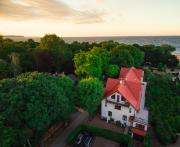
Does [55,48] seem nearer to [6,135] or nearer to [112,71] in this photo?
[112,71]

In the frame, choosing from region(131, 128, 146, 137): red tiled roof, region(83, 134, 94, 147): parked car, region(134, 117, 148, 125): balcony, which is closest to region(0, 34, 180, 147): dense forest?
region(134, 117, 148, 125): balcony

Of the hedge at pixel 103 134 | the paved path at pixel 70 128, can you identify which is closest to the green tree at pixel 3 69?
the paved path at pixel 70 128

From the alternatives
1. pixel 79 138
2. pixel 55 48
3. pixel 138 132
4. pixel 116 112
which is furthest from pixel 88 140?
pixel 55 48

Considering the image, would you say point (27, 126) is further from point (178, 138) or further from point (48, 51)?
point (48, 51)

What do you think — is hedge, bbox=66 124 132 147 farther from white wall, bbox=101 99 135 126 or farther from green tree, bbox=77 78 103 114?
white wall, bbox=101 99 135 126

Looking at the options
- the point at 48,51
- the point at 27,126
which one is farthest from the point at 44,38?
the point at 27,126

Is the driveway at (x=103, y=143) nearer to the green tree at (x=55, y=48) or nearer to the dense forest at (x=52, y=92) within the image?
the dense forest at (x=52, y=92)
